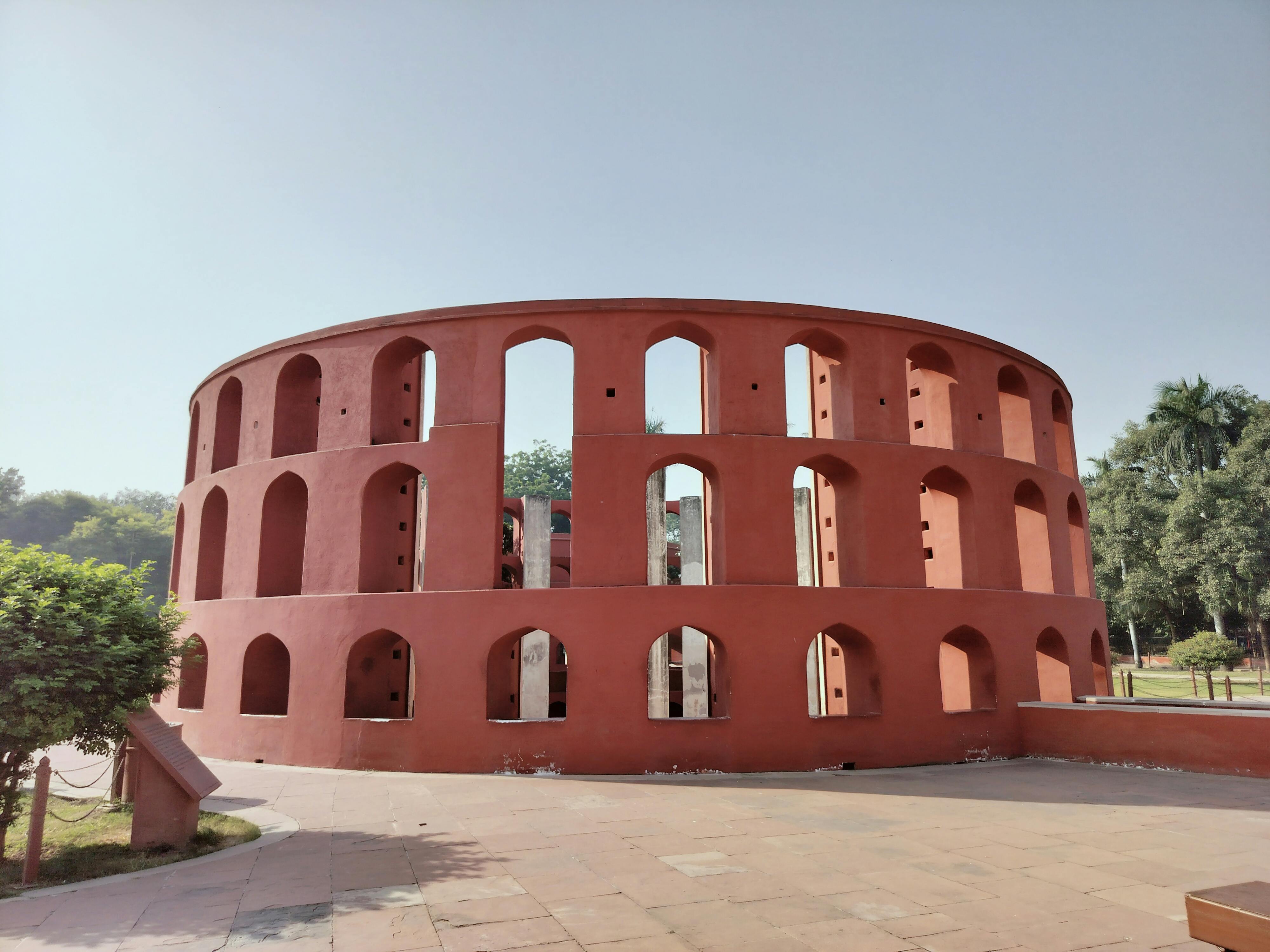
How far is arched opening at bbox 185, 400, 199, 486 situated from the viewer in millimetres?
16344

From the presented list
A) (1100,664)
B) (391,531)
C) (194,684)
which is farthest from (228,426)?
(1100,664)

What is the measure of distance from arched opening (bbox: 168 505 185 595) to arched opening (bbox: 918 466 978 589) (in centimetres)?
1323

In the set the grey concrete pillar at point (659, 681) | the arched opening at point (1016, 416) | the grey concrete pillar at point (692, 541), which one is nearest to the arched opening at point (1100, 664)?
the arched opening at point (1016, 416)

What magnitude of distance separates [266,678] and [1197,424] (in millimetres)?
33431

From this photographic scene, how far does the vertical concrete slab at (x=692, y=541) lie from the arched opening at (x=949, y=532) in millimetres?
4264

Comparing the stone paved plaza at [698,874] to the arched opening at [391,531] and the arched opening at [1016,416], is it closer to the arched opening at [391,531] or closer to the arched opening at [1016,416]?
the arched opening at [391,531]

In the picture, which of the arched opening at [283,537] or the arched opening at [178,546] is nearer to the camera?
the arched opening at [283,537]

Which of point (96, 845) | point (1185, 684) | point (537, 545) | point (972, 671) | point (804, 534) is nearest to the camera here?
point (96, 845)

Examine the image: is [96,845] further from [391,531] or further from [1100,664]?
[1100,664]

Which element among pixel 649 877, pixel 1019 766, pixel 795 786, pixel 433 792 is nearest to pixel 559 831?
pixel 649 877

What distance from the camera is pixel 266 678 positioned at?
45.0 ft

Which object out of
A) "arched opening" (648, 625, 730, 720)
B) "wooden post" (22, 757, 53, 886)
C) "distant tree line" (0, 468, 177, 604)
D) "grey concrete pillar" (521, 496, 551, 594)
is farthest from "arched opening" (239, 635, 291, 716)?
"distant tree line" (0, 468, 177, 604)

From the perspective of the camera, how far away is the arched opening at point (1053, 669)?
44.9 feet

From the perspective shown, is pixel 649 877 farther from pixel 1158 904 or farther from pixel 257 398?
pixel 257 398
